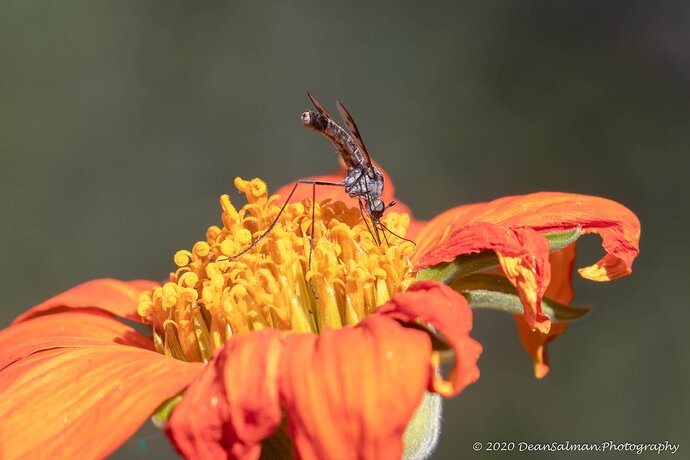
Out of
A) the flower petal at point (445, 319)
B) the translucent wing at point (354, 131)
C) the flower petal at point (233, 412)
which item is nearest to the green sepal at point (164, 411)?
the flower petal at point (233, 412)

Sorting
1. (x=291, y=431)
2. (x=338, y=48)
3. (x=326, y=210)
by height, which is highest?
(x=338, y=48)

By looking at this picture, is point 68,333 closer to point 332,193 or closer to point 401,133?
point 332,193

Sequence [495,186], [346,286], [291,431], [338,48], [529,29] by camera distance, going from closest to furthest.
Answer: [291,431] < [346,286] < [495,186] < [529,29] < [338,48]

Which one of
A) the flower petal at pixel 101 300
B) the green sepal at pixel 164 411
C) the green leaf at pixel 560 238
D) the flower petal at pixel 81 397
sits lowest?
the green leaf at pixel 560 238

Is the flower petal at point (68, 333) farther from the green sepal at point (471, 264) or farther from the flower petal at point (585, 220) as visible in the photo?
the flower petal at point (585, 220)

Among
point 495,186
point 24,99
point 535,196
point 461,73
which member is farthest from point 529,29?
point 535,196

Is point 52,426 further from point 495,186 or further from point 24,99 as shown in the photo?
point 24,99

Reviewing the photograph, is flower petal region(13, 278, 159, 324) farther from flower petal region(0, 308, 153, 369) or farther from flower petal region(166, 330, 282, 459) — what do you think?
flower petal region(166, 330, 282, 459)
